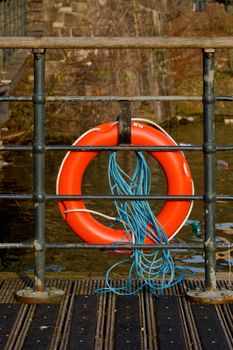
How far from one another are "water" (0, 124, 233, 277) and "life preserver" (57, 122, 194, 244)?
0.23 metres

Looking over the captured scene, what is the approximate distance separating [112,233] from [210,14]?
98.0 ft

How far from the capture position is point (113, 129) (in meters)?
5.14

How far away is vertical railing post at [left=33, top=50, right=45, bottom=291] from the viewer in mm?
4906

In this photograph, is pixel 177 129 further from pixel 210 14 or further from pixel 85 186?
pixel 85 186

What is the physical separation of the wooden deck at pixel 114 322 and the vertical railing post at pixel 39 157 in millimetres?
210

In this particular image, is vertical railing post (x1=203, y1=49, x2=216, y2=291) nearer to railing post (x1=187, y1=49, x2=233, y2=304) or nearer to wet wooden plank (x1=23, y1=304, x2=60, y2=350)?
railing post (x1=187, y1=49, x2=233, y2=304)

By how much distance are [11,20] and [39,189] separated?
43.8ft

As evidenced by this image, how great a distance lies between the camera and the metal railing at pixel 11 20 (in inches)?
686

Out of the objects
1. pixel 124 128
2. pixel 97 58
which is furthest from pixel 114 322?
pixel 97 58

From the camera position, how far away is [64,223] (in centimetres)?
1033

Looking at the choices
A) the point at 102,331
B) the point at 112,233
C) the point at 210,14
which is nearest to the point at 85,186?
the point at 112,233

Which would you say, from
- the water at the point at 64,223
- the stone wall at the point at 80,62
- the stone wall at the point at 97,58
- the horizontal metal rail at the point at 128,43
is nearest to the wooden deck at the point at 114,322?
the water at the point at 64,223

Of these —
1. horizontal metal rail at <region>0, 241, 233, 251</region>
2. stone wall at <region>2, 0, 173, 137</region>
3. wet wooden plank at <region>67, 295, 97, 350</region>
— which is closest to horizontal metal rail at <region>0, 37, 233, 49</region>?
horizontal metal rail at <region>0, 241, 233, 251</region>

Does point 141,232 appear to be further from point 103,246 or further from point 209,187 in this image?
point 209,187
